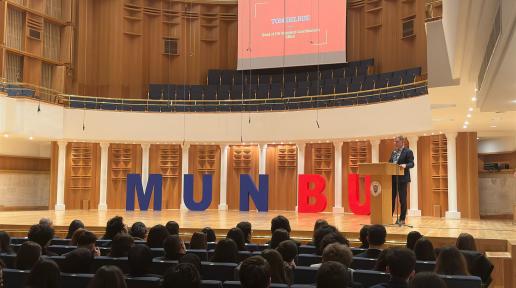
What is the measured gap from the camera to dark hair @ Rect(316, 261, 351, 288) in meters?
2.98

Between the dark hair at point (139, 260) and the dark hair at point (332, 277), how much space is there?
162 centimetres

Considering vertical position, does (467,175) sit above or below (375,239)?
above

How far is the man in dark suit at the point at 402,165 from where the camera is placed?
9023mm

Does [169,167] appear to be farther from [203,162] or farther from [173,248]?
[173,248]

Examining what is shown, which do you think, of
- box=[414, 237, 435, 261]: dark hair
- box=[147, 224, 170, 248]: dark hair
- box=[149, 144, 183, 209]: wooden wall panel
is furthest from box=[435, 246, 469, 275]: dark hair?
box=[149, 144, 183, 209]: wooden wall panel

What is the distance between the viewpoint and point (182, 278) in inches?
121

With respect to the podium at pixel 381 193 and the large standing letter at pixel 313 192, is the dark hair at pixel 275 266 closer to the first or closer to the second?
the podium at pixel 381 193

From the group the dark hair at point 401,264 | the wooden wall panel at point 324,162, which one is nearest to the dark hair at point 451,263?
the dark hair at point 401,264

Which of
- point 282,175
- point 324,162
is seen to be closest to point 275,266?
point 324,162

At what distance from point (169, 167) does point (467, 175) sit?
32.3 feet

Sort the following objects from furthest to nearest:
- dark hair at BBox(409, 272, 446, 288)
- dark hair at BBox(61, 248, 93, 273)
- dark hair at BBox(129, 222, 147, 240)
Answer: dark hair at BBox(129, 222, 147, 240) < dark hair at BBox(61, 248, 93, 273) < dark hair at BBox(409, 272, 446, 288)

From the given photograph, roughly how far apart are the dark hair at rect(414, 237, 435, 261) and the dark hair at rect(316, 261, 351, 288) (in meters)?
2.06

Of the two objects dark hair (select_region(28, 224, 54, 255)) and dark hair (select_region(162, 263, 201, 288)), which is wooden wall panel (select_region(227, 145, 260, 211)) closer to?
dark hair (select_region(28, 224, 54, 255))

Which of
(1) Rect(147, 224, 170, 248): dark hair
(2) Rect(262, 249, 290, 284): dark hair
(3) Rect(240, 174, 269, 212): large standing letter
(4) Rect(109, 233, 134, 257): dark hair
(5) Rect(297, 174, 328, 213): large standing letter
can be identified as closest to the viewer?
(2) Rect(262, 249, 290, 284): dark hair
